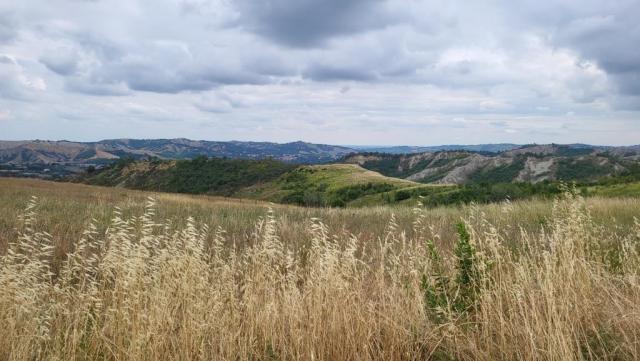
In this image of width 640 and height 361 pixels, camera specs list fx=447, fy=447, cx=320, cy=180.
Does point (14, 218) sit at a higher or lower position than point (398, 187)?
higher

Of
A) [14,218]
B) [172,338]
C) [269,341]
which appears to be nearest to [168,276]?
[172,338]

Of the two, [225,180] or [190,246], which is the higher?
[190,246]

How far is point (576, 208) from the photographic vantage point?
6797 mm

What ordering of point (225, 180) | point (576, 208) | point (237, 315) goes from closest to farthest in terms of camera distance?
point (237, 315) < point (576, 208) < point (225, 180)

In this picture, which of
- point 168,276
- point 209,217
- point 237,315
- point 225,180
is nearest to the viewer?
point 237,315

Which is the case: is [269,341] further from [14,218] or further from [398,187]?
[398,187]

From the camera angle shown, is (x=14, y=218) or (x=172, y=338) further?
(x=14, y=218)

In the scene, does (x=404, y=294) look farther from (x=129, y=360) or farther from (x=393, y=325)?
(x=129, y=360)

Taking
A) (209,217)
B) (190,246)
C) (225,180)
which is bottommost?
(225,180)

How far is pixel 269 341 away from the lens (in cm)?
442

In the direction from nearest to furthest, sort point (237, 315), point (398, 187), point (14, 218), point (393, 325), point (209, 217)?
point (393, 325) < point (237, 315) < point (14, 218) < point (209, 217) < point (398, 187)

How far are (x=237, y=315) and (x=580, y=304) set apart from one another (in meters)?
3.46

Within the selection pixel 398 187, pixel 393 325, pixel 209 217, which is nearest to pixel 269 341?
pixel 393 325

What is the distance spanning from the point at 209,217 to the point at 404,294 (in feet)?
35.5
